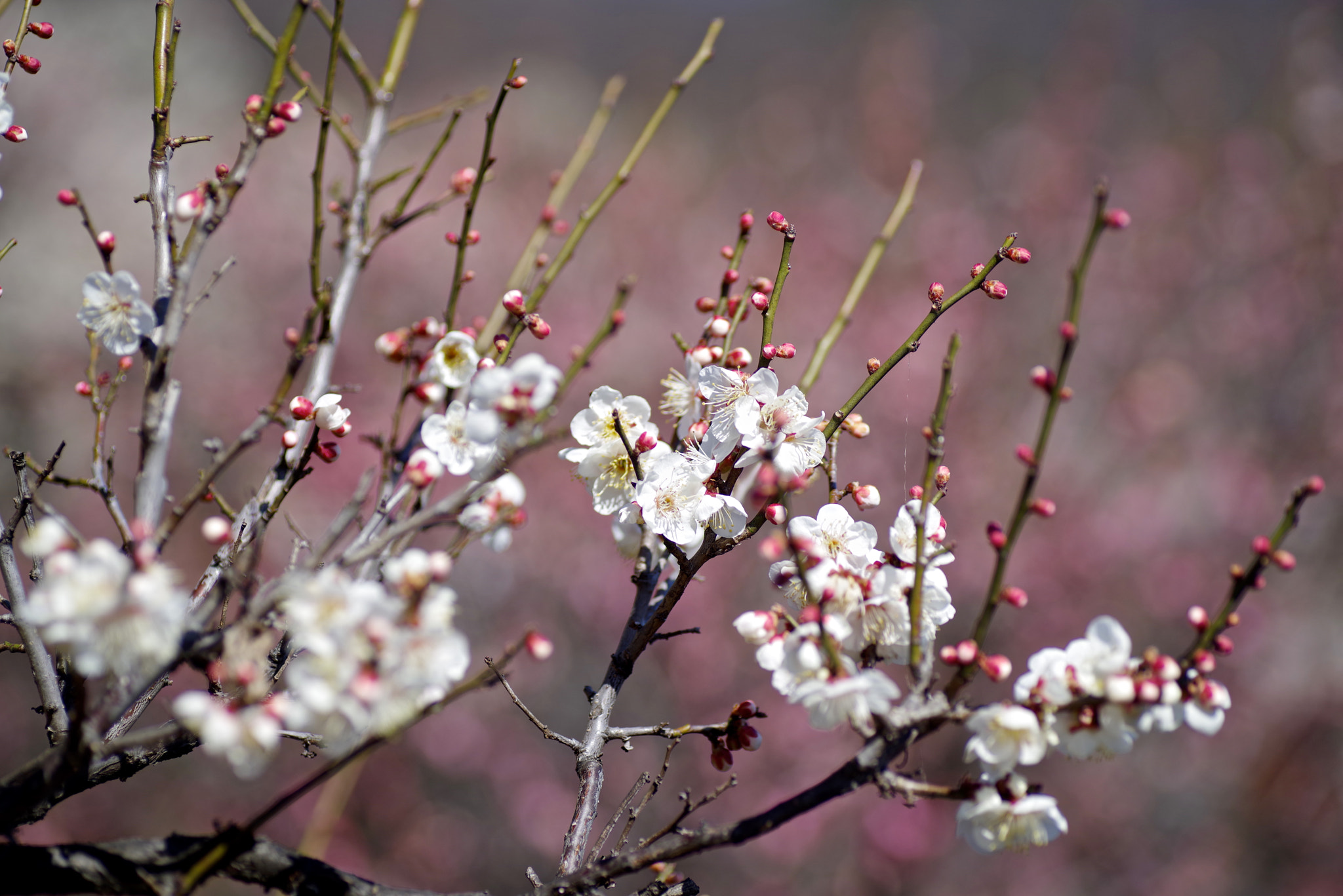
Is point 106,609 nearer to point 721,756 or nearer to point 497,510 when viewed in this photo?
point 497,510

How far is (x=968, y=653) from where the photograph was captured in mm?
913

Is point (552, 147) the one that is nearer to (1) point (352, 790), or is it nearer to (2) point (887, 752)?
(1) point (352, 790)

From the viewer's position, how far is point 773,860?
4.40 metres

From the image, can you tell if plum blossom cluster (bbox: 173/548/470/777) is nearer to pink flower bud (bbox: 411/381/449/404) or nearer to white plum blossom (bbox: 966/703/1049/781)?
pink flower bud (bbox: 411/381/449/404)

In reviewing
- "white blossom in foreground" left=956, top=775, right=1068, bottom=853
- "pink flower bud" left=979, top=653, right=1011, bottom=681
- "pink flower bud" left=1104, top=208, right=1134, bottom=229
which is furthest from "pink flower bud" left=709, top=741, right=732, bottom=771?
"pink flower bud" left=1104, top=208, right=1134, bottom=229

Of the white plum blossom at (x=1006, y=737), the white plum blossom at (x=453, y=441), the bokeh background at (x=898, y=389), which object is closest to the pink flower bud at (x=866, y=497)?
the white plum blossom at (x=1006, y=737)

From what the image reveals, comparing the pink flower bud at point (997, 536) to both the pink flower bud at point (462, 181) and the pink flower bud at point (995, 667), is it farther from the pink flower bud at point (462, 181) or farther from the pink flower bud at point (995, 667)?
the pink flower bud at point (462, 181)

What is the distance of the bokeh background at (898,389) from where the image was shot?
4531mm

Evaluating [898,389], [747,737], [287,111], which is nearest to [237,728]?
[747,737]

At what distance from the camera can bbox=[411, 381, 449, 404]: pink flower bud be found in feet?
3.39

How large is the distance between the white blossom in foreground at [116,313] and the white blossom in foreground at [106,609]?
→ 38 cm

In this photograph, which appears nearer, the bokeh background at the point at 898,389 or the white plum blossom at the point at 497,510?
the white plum blossom at the point at 497,510

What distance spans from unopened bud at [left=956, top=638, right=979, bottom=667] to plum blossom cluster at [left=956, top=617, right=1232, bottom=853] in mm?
57

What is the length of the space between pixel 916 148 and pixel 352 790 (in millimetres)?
7464
